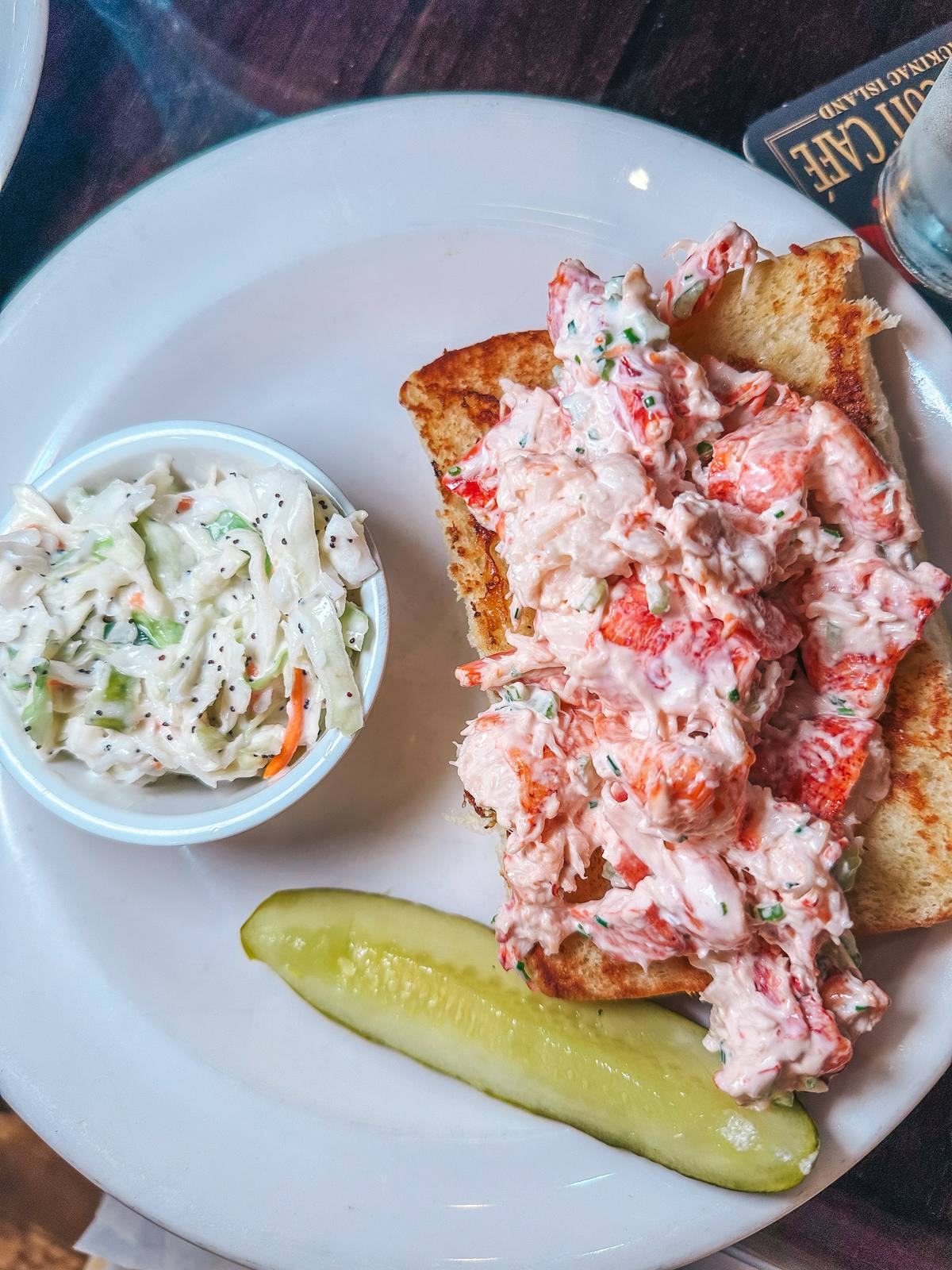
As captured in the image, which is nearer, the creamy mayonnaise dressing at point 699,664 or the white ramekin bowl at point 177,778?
the creamy mayonnaise dressing at point 699,664

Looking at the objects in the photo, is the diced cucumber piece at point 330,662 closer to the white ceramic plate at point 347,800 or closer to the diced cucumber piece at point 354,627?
the diced cucumber piece at point 354,627

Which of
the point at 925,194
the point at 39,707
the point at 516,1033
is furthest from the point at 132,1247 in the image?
the point at 925,194

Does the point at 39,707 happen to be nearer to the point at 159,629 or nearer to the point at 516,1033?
the point at 159,629

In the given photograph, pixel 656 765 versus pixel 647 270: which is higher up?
pixel 647 270

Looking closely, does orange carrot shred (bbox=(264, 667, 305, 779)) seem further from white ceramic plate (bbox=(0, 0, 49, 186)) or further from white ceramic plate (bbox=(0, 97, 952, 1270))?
white ceramic plate (bbox=(0, 0, 49, 186))

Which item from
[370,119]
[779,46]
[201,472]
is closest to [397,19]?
[370,119]

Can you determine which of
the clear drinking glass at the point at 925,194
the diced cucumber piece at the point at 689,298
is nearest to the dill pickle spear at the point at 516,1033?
the diced cucumber piece at the point at 689,298

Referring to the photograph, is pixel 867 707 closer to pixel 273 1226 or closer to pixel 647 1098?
pixel 647 1098
